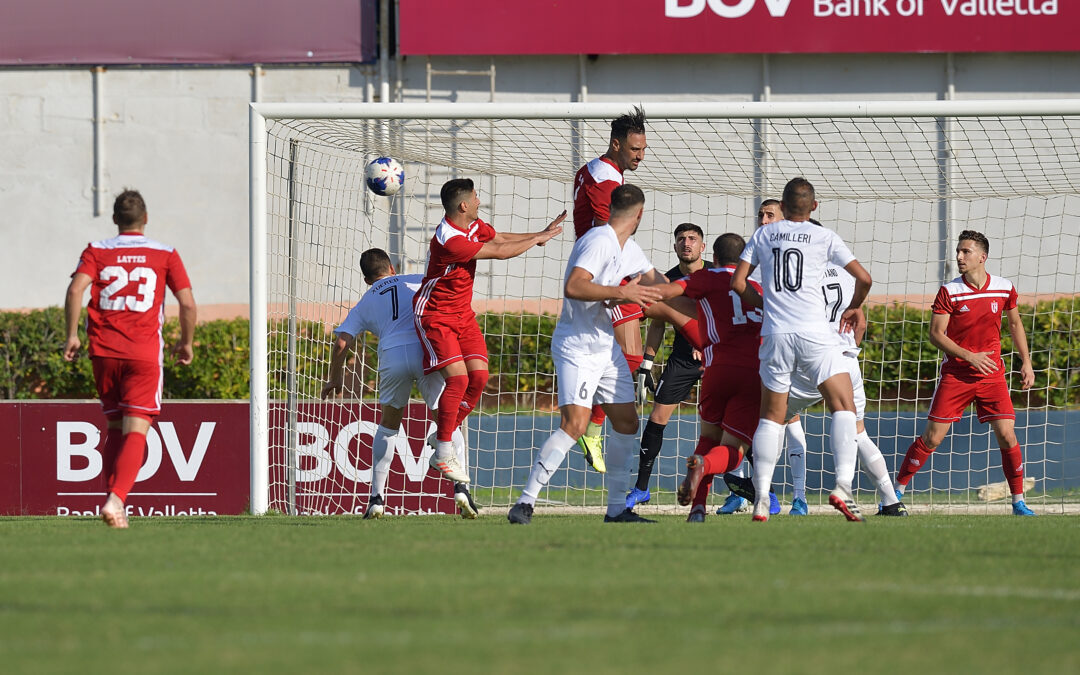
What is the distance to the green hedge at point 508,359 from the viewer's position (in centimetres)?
1344

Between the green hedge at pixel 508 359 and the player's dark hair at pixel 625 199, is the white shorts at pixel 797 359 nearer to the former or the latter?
the player's dark hair at pixel 625 199

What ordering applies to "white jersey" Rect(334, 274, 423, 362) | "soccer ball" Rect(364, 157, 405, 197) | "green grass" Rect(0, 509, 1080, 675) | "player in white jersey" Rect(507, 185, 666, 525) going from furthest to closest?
"soccer ball" Rect(364, 157, 405, 197), "white jersey" Rect(334, 274, 423, 362), "player in white jersey" Rect(507, 185, 666, 525), "green grass" Rect(0, 509, 1080, 675)

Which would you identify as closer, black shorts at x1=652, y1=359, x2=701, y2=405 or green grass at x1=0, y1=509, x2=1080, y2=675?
green grass at x1=0, y1=509, x2=1080, y2=675

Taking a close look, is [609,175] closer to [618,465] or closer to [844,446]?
[618,465]

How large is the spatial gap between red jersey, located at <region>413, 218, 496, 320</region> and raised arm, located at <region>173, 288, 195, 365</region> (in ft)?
5.01

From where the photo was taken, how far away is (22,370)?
1528 cm

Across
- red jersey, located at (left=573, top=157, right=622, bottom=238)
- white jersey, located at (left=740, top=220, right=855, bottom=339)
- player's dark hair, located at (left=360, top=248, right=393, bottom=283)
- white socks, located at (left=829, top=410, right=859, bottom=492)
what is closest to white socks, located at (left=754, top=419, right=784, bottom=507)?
white socks, located at (left=829, top=410, right=859, bottom=492)

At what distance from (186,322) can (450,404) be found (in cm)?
180

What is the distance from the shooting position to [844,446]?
A: 7680mm

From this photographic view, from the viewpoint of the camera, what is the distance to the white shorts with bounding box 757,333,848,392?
24.9 feet

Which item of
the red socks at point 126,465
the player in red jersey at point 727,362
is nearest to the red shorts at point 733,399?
the player in red jersey at point 727,362

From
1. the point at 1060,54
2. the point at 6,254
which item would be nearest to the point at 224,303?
the point at 6,254

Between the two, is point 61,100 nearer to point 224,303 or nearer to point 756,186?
point 224,303

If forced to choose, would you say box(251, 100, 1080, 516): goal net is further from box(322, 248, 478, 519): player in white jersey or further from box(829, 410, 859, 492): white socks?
box(829, 410, 859, 492): white socks
